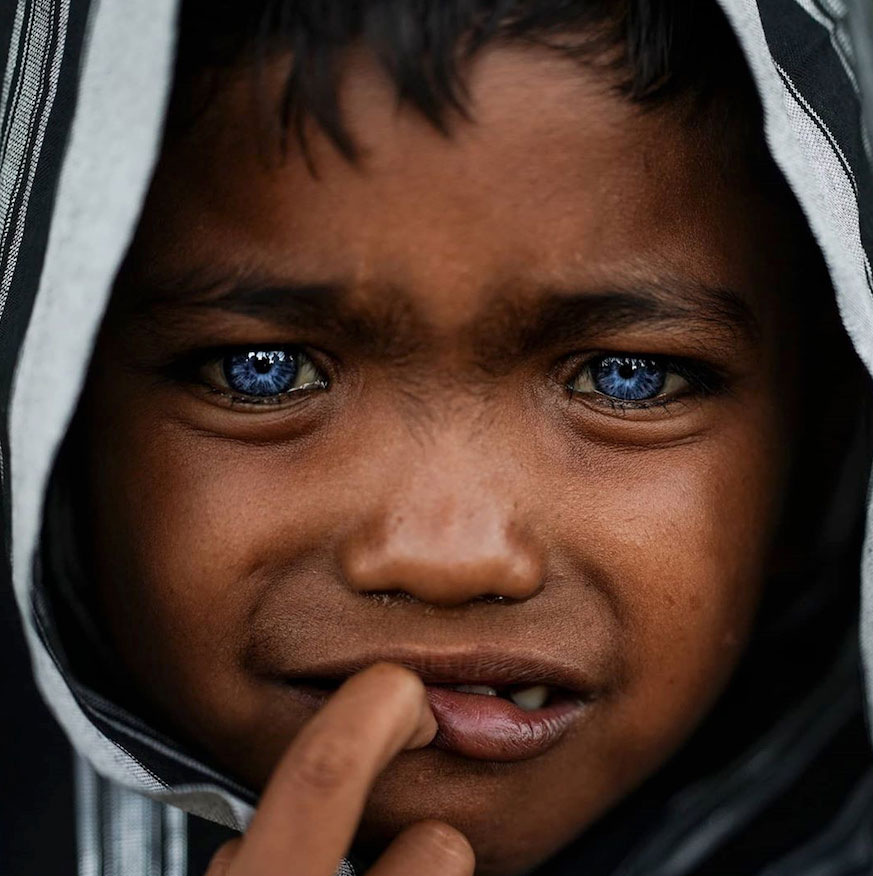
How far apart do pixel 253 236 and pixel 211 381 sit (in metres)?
0.16

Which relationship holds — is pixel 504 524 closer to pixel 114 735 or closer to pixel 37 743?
pixel 114 735

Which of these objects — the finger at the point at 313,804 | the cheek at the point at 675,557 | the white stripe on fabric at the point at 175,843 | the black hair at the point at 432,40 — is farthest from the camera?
the white stripe on fabric at the point at 175,843

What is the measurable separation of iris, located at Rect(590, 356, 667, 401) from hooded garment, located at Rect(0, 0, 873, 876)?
7.1 inches

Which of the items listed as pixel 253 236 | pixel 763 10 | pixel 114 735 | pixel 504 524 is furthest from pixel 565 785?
pixel 763 10

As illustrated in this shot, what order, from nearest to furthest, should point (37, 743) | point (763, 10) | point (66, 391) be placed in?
point (66, 391) → point (763, 10) → point (37, 743)

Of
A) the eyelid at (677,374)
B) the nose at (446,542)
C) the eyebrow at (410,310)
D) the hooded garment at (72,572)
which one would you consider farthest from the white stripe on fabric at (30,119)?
the eyelid at (677,374)

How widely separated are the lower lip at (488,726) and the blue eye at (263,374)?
0.87ft

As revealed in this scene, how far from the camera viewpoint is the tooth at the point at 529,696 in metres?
1.12

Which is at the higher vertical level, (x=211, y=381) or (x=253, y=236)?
(x=253, y=236)

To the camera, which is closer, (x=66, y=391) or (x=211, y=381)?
(x=66, y=391)

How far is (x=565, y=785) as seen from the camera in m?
1.14

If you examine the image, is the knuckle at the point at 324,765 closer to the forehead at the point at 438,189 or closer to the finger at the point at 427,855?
the finger at the point at 427,855

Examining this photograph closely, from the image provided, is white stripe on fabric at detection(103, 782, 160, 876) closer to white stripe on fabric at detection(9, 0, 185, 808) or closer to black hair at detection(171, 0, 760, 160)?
white stripe on fabric at detection(9, 0, 185, 808)

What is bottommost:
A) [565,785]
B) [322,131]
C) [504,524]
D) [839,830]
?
[839,830]
